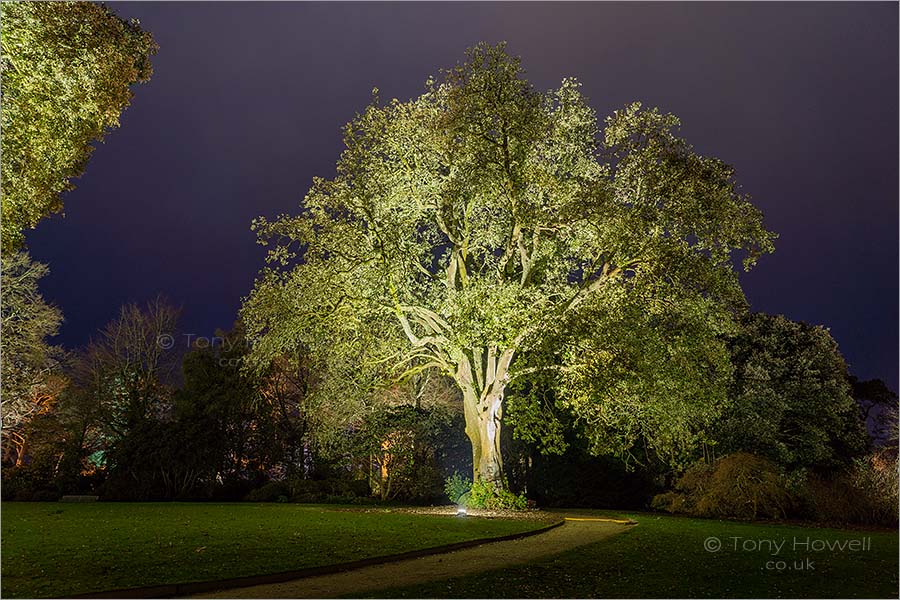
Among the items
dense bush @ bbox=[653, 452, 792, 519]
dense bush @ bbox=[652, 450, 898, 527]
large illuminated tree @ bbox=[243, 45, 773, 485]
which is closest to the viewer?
large illuminated tree @ bbox=[243, 45, 773, 485]

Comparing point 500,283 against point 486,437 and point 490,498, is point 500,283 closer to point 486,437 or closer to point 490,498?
point 486,437

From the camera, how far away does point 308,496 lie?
103ft

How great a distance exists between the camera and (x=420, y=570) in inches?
410

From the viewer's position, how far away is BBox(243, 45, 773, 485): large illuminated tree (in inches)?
796

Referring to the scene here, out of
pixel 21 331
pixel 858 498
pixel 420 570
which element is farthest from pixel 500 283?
pixel 21 331

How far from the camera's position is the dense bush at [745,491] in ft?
76.0

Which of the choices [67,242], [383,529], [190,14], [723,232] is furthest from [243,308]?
[67,242]

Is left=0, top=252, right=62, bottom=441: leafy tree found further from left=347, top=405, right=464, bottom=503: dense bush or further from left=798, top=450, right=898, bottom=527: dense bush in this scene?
left=798, top=450, right=898, bottom=527: dense bush

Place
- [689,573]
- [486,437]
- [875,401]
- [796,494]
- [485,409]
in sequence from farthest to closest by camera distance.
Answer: [875,401], [796,494], [485,409], [486,437], [689,573]

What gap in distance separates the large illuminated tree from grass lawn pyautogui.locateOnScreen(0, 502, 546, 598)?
5.42m

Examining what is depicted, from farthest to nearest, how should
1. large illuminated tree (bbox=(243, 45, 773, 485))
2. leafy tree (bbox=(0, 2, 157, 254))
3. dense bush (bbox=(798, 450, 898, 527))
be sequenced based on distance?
dense bush (bbox=(798, 450, 898, 527)) < large illuminated tree (bbox=(243, 45, 773, 485)) < leafy tree (bbox=(0, 2, 157, 254))

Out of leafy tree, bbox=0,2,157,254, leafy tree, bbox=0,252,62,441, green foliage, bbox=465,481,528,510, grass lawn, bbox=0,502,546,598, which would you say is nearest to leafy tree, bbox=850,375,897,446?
green foliage, bbox=465,481,528,510

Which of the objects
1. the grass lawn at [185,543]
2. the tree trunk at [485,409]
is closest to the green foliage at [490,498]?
the tree trunk at [485,409]

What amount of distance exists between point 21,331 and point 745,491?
3006 centimetres
